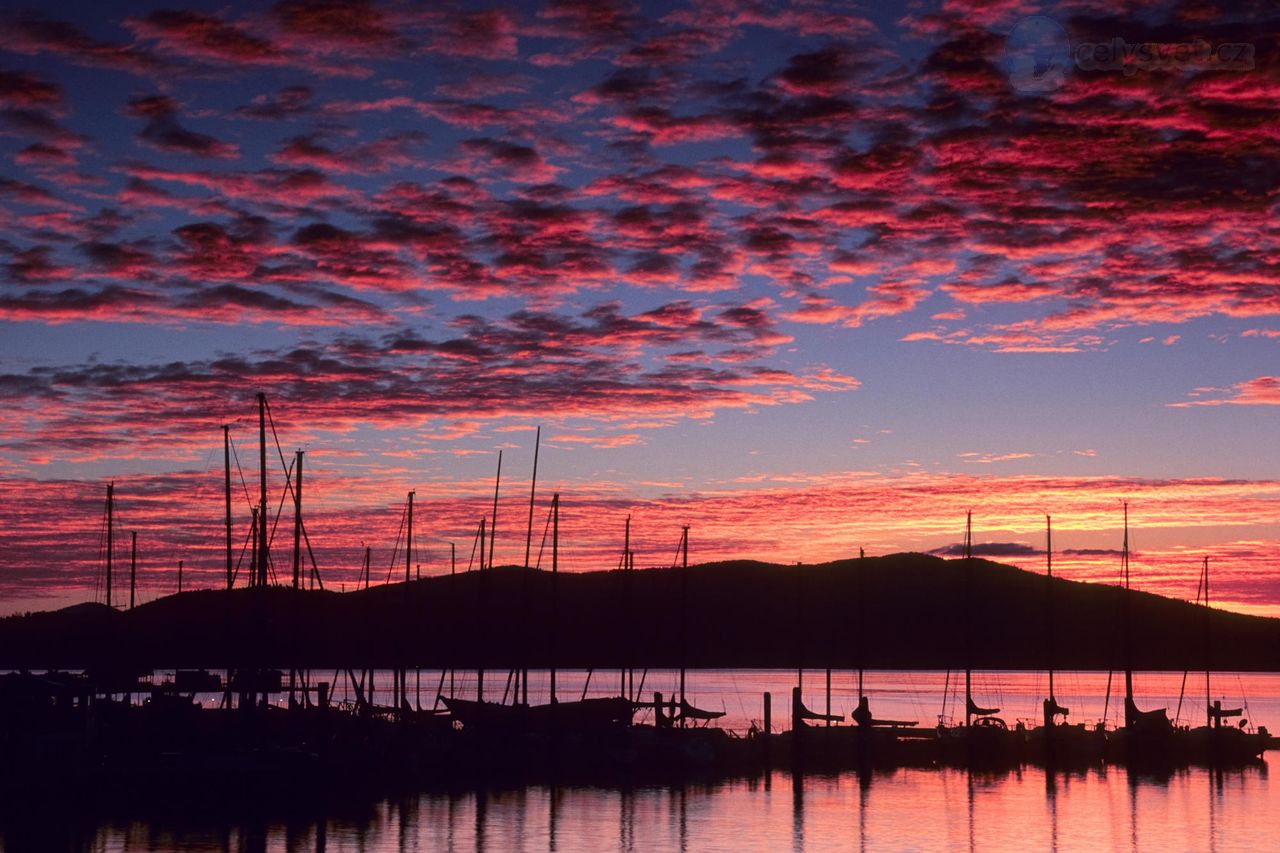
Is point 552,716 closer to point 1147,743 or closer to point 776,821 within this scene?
point 776,821

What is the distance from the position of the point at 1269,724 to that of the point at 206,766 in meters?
129

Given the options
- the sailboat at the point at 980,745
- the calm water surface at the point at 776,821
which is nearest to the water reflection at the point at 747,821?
the calm water surface at the point at 776,821

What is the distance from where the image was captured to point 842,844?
2261 inches

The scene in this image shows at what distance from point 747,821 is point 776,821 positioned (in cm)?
140

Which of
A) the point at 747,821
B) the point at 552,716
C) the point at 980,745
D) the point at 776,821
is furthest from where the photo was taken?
the point at 980,745

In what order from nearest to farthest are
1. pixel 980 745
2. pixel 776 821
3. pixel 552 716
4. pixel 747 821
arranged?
1. pixel 747 821
2. pixel 776 821
3. pixel 552 716
4. pixel 980 745

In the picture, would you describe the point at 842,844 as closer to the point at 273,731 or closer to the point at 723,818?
the point at 723,818

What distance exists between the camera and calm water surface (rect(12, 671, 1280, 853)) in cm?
5509

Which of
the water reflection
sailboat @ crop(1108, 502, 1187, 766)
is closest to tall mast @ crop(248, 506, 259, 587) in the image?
the water reflection

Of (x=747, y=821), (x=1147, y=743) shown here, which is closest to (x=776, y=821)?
(x=747, y=821)

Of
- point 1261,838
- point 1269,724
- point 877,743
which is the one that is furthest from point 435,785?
point 1269,724

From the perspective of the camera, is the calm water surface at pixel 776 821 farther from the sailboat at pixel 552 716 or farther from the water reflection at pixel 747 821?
the sailboat at pixel 552 716

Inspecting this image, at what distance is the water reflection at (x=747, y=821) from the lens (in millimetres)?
54784

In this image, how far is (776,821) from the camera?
210 feet
